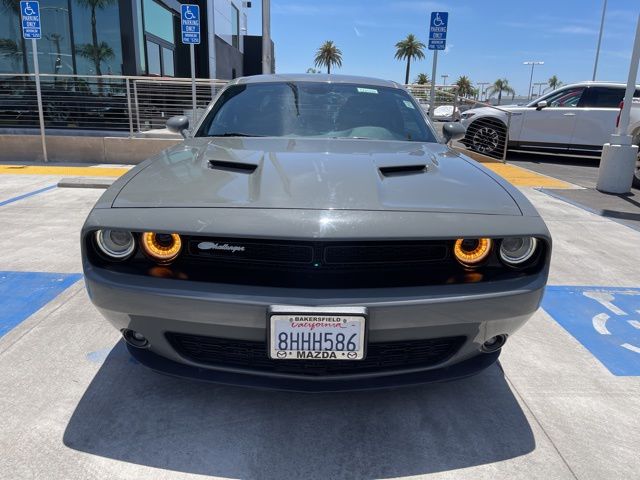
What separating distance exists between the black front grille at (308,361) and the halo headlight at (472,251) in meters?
0.31

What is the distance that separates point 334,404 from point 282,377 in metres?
0.46

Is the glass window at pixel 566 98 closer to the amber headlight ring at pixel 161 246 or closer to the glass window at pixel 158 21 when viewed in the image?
the amber headlight ring at pixel 161 246

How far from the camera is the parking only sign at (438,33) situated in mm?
9859

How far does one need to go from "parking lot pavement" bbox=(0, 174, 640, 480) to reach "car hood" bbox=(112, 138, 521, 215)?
937 mm

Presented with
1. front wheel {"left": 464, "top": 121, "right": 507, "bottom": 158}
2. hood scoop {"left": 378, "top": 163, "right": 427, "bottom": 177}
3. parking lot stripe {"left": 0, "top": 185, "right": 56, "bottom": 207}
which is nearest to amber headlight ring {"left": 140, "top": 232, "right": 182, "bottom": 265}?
hood scoop {"left": 378, "top": 163, "right": 427, "bottom": 177}

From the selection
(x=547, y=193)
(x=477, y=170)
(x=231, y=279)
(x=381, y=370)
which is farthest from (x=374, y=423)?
(x=547, y=193)

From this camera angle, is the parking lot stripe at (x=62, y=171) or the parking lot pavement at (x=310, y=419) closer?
the parking lot pavement at (x=310, y=419)

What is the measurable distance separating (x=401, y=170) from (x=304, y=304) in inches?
35.7

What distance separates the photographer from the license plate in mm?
1704

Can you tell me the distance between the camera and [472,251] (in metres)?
1.98

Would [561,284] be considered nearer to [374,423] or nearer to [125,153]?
[374,423]

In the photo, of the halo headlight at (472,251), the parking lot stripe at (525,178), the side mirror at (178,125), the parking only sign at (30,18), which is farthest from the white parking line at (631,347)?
the parking only sign at (30,18)

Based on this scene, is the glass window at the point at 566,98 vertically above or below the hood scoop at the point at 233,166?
above

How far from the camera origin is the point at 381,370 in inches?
75.4
